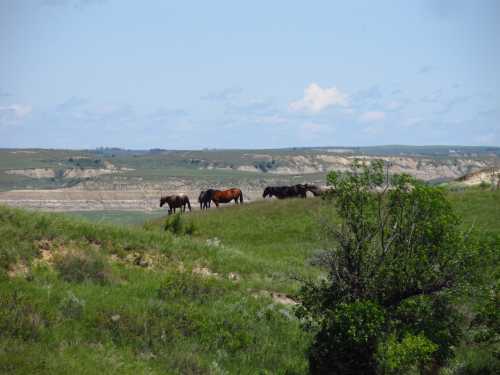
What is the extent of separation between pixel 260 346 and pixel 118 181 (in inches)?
5998

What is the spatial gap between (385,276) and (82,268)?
25.1 ft

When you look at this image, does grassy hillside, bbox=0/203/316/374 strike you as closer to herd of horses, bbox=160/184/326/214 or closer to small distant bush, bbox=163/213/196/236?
small distant bush, bbox=163/213/196/236

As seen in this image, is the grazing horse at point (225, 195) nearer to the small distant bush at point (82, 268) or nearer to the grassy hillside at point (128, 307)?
the grassy hillside at point (128, 307)

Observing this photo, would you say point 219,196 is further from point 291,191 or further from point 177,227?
point 177,227

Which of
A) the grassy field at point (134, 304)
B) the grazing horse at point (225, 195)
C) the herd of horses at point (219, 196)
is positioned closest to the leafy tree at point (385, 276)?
the grassy field at point (134, 304)

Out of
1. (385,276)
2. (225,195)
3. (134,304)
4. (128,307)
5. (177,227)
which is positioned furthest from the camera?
(225,195)

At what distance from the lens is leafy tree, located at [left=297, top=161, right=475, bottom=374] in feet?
52.6

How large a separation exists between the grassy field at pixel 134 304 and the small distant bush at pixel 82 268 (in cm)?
3

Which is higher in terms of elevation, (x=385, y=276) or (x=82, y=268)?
(x=385, y=276)

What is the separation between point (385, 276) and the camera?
16.6 meters

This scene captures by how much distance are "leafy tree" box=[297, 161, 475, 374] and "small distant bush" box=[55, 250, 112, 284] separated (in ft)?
17.7

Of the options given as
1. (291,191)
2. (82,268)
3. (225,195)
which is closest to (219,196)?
(225,195)

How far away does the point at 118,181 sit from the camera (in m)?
166

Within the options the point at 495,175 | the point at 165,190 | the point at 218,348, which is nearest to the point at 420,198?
the point at 218,348
